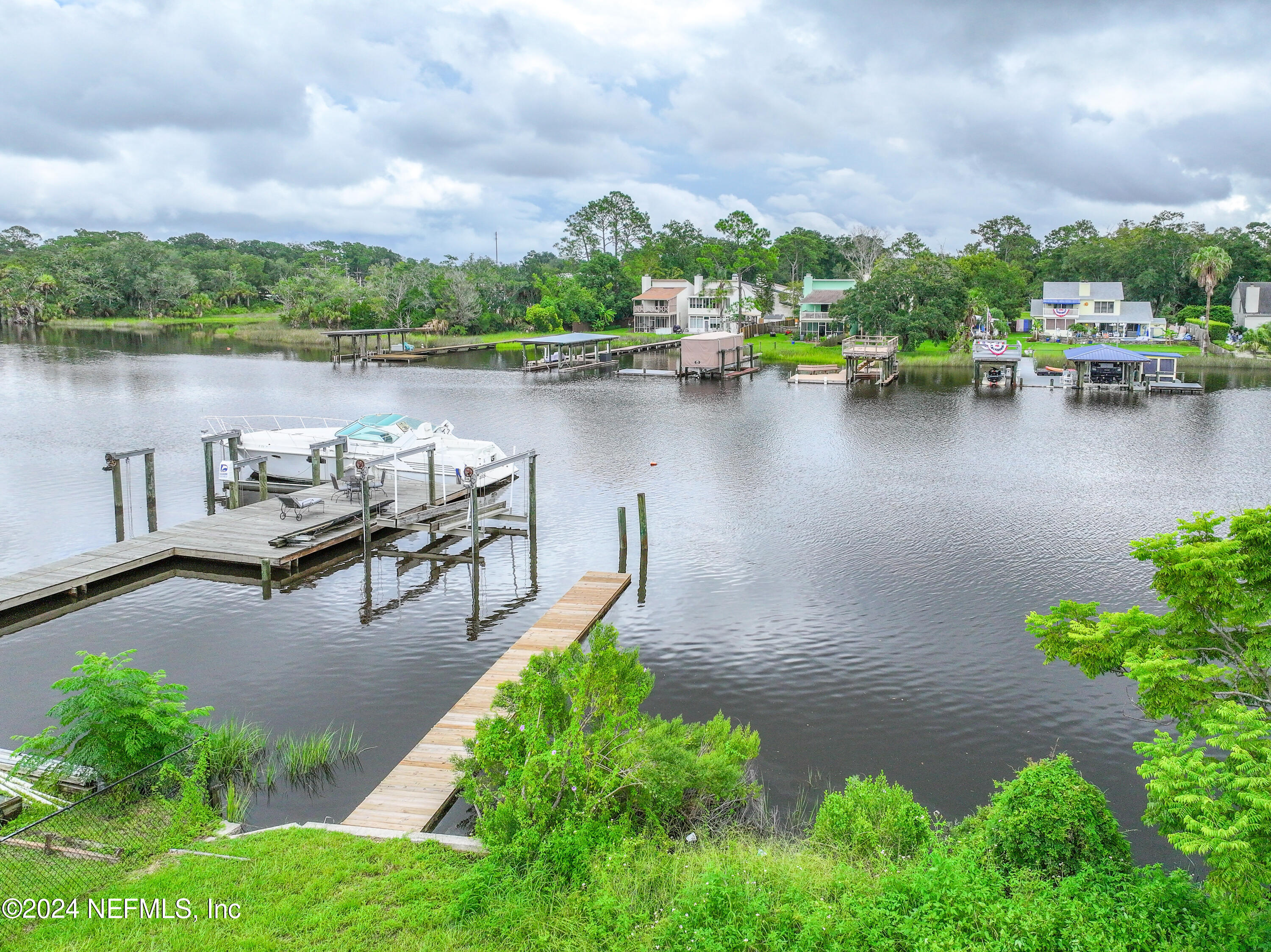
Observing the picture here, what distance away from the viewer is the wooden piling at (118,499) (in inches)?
973

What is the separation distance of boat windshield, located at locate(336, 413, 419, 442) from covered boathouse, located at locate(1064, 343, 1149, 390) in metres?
48.5

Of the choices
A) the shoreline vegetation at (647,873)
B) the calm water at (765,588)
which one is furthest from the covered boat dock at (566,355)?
the shoreline vegetation at (647,873)

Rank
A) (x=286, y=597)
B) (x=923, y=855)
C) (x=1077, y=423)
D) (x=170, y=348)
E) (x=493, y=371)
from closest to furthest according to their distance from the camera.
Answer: (x=923, y=855) → (x=286, y=597) → (x=1077, y=423) → (x=493, y=371) → (x=170, y=348)

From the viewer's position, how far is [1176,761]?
28.9 feet

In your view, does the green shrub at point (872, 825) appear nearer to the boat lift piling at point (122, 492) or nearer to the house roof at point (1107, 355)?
the boat lift piling at point (122, 492)

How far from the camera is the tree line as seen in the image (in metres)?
91.2

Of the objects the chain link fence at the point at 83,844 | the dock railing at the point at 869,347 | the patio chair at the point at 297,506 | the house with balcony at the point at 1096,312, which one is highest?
the house with balcony at the point at 1096,312

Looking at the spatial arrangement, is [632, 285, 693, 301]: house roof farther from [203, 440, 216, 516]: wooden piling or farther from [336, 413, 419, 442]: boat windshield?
[203, 440, 216, 516]: wooden piling

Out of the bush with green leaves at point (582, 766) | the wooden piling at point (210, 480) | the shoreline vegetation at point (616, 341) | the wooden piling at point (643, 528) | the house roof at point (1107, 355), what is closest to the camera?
the bush with green leaves at point (582, 766)

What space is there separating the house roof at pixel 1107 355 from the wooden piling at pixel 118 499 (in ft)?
190

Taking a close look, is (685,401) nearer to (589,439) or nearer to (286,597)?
(589,439)

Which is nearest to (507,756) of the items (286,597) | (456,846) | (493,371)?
(456,846)

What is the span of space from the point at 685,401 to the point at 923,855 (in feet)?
161

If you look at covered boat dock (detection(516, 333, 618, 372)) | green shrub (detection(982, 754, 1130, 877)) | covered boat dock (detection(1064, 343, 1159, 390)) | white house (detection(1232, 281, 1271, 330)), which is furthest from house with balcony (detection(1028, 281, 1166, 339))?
green shrub (detection(982, 754, 1130, 877))
